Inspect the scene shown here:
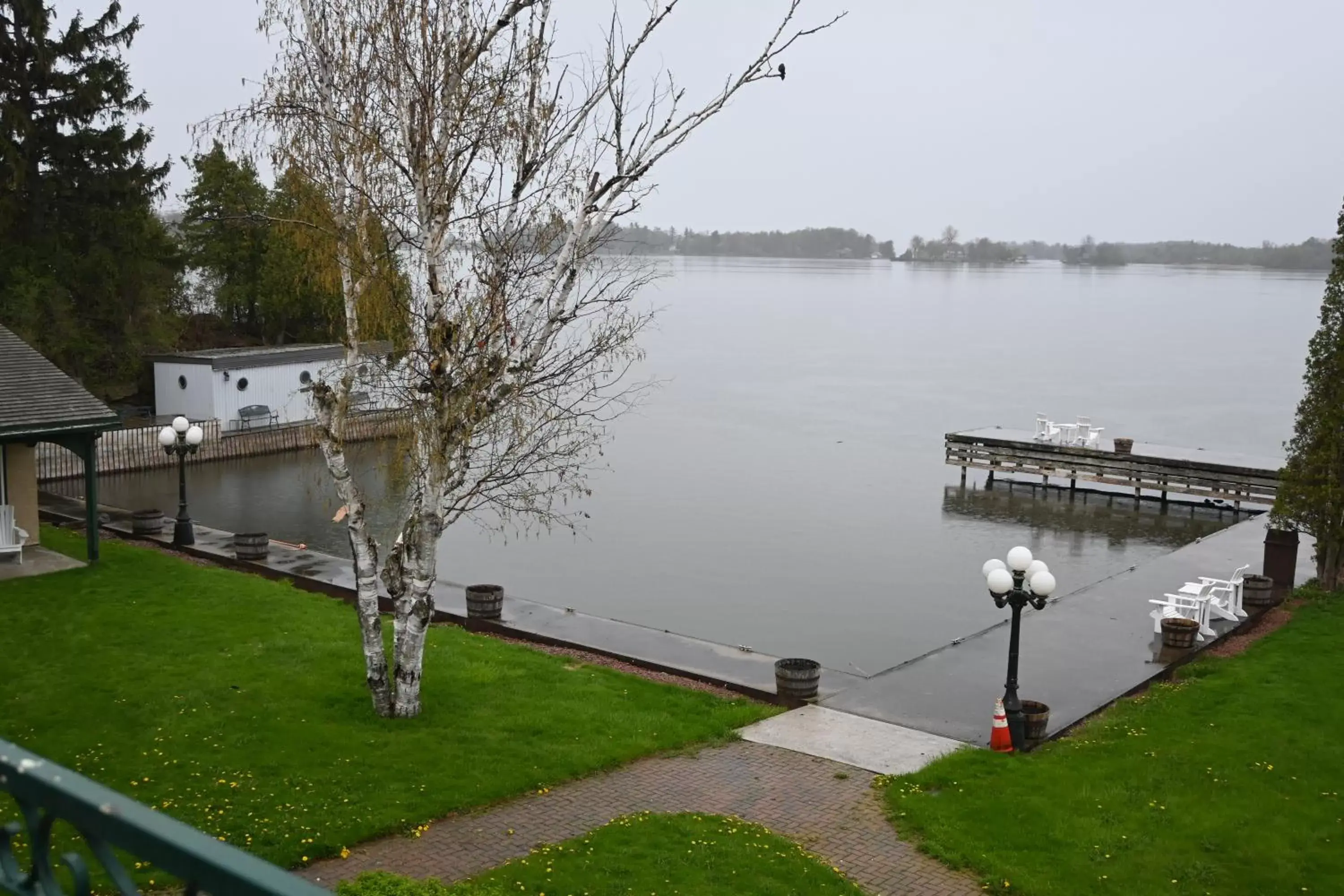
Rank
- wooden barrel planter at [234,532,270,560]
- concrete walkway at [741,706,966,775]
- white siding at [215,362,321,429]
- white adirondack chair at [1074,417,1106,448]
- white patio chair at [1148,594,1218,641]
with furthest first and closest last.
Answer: white siding at [215,362,321,429]
white adirondack chair at [1074,417,1106,448]
wooden barrel planter at [234,532,270,560]
white patio chair at [1148,594,1218,641]
concrete walkway at [741,706,966,775]

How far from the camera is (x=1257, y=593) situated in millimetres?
20766

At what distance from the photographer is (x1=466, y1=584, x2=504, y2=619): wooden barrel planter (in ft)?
63.2

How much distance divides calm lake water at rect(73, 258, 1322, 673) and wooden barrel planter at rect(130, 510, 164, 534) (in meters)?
3.06

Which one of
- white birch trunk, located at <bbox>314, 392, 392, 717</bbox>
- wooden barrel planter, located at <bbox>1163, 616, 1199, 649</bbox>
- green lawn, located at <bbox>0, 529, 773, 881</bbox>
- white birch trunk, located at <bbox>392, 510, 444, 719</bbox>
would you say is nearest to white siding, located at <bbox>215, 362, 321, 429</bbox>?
green lawn, located at <bbox>0, 529, 773, 881</bbox>

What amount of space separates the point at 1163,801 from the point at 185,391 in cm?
3682

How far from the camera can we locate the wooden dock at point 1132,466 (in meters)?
34.3

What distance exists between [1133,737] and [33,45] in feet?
126

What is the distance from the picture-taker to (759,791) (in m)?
12.0

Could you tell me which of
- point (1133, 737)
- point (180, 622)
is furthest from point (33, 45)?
point (1133, 737)

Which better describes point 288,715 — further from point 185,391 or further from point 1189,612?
point 185,391

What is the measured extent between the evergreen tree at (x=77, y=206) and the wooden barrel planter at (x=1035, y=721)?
34.1 metres

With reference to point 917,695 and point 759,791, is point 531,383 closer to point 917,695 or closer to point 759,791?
point 759,791

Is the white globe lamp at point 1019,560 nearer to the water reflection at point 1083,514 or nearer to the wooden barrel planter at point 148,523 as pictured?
the water reflection at point 1083,514

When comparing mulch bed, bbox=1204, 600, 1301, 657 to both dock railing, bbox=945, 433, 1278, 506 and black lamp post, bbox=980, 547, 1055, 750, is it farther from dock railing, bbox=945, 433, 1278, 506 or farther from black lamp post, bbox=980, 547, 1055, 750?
dock railing, bbox=945, 433, 1278, 506
